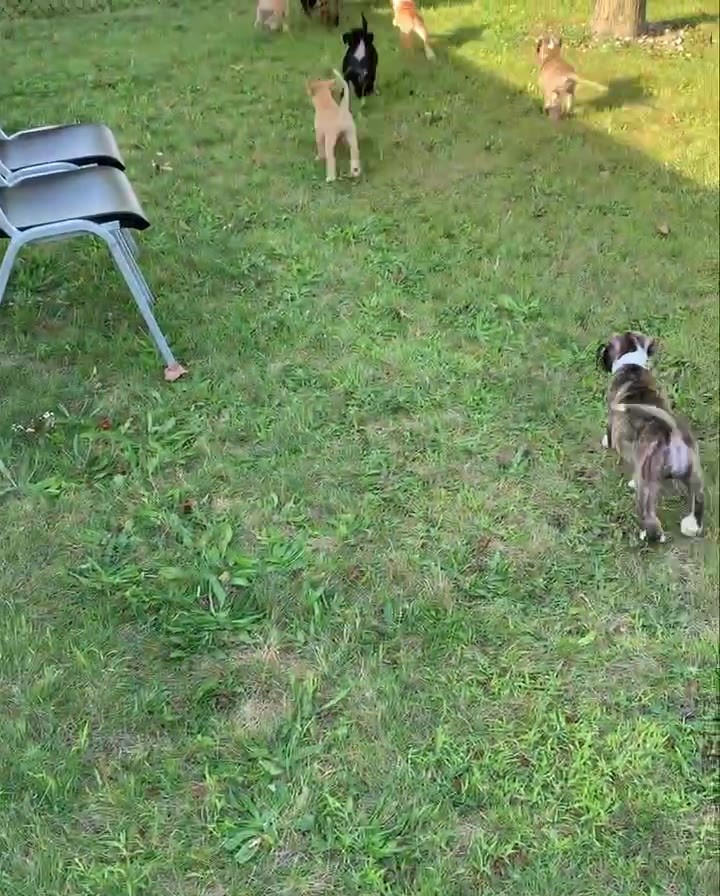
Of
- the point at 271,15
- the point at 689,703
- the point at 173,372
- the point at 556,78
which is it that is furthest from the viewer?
the point at 271,15

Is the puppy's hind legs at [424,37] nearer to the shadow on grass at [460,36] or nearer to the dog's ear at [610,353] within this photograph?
the shadow on grass at [460,36]

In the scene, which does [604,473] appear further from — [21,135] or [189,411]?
[21,135]

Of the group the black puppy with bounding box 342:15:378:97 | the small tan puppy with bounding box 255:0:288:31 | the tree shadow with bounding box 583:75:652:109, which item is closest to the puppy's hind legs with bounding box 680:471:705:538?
the tree shadow with bounding box 583:75:652:109

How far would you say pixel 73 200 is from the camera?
323 cm

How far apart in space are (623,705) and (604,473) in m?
0.91

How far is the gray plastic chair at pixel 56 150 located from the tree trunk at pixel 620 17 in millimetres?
2445

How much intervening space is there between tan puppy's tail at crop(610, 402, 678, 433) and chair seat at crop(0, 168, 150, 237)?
66.1 inches

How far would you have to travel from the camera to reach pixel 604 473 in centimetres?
293

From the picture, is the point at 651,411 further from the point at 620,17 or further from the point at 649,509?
the point at 620,17

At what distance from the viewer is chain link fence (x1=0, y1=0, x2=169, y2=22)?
22.4ft

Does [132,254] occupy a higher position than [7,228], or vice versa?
[7,228]

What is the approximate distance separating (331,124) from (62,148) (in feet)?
4.97

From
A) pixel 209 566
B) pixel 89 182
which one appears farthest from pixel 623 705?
pixel 89 182

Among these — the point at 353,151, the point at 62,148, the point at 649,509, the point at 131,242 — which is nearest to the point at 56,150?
→ the point at 62,148
